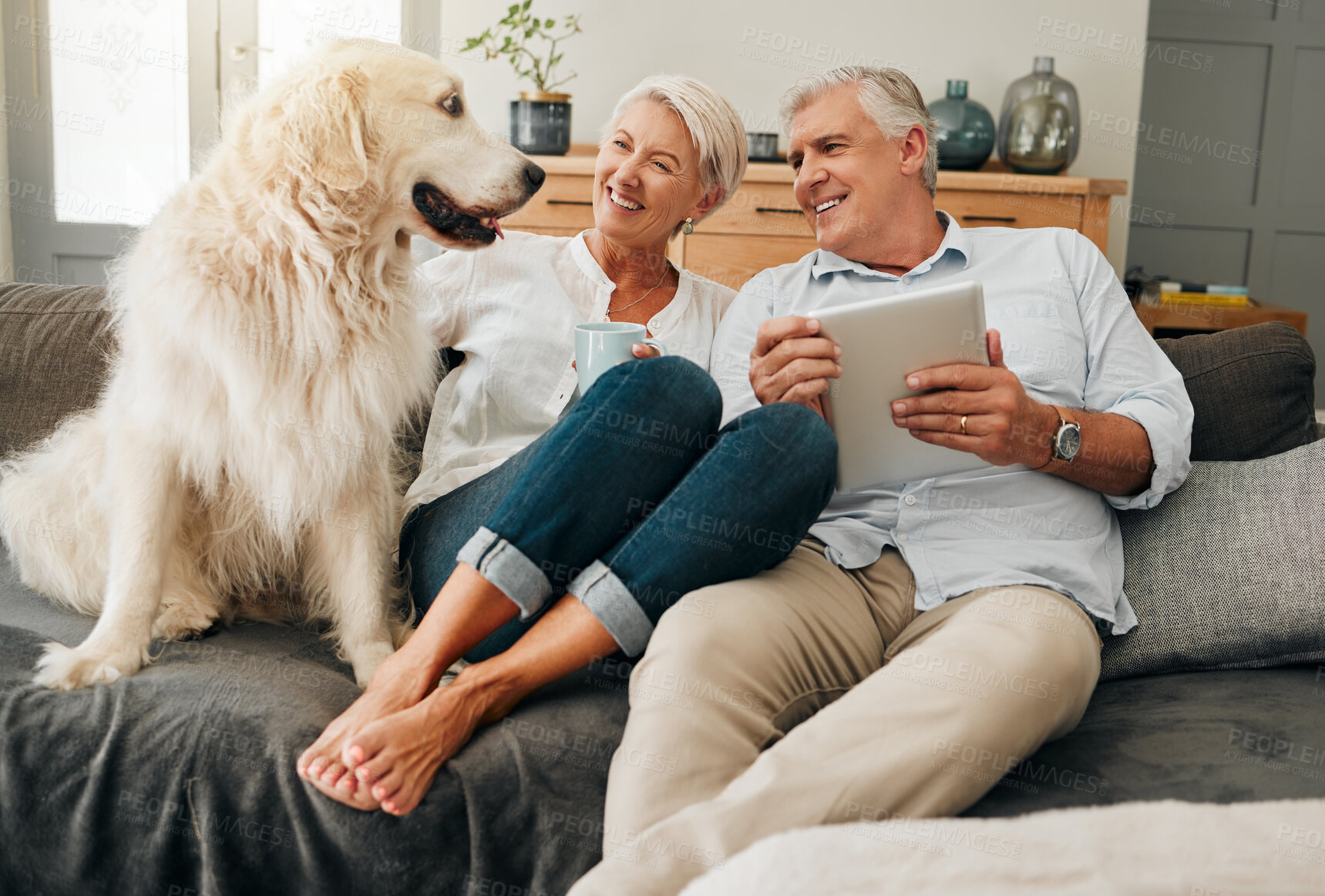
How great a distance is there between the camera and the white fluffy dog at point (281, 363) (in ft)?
4.04

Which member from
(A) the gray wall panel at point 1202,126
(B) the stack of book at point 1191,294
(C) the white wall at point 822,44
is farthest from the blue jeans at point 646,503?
(A) the gray wall panel at point 1202,126

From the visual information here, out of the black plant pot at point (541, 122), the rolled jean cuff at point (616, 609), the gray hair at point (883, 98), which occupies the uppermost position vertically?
the black plant pot at point (541, 122)

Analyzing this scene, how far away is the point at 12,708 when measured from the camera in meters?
1.08

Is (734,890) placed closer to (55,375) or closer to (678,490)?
(678,490)

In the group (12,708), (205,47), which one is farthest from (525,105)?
(12,708)

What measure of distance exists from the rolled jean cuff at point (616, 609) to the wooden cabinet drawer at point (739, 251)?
2314 mm

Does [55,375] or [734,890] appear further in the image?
[55,375]

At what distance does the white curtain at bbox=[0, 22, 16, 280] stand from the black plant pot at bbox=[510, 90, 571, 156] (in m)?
1.88

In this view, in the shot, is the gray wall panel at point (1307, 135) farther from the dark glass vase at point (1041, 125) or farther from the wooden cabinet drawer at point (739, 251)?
the wooden cabinet drawer at point (739, 251)

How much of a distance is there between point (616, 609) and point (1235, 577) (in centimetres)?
83

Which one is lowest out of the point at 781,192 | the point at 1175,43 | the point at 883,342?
the point at 883,342

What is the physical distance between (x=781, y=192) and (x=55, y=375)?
227 cm

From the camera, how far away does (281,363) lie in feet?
4.17

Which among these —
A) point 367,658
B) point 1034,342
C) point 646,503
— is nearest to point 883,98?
point 1034,342
